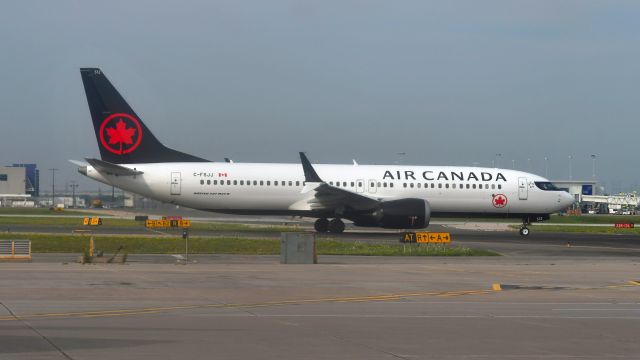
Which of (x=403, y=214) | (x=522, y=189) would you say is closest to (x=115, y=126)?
(x=403, y=214)

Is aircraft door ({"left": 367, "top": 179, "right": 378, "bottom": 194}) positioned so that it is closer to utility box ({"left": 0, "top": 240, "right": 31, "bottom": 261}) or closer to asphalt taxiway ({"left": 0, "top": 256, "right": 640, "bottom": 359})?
asphalt taxiway ({"left": 0, "top": 256, "right": 640, "bottom": 359})

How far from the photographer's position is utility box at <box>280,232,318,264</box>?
95.2 feet

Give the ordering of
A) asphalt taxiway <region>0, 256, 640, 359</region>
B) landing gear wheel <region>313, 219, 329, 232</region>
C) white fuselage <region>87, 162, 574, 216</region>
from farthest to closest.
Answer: landing gear wheel <region>313, 219, 329, 232</region>
white fuselage <region>87, 162, 574, 216</region>
asphalt taxiway <region>0, 256, 640, 359</region>

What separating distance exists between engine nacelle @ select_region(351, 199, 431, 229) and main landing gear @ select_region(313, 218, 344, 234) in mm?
2450

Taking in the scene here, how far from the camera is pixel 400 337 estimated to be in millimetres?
13258

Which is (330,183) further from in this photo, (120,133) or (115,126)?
(115,126)

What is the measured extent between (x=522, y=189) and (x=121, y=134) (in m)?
21.9

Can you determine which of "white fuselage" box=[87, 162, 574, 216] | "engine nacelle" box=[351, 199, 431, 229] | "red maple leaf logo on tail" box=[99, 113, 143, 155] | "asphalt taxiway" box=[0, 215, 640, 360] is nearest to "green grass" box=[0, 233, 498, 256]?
"asphalt taxiway" box=[0, 215, 640, 360]

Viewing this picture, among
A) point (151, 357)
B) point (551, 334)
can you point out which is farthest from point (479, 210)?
point (151, 357)

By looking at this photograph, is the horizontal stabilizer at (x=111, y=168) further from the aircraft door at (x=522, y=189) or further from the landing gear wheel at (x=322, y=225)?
the aircraft door at (x=522, y=189)

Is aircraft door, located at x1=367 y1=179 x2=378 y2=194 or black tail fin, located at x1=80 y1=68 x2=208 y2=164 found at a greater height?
black tail fin, located at x1=80 y1=68 x2=208 y2=164

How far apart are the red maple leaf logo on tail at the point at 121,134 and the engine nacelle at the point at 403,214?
13022 mm

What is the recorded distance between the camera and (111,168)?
4550 centimetres

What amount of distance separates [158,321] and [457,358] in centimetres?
520
